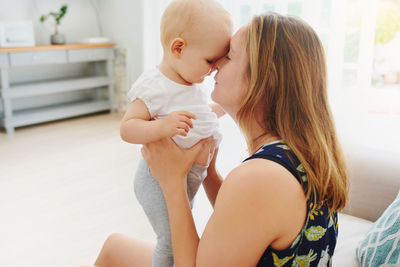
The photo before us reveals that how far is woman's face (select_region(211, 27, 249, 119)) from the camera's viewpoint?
100cm

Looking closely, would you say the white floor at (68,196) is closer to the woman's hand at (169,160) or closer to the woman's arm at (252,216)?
the woman's hand at (169,160)

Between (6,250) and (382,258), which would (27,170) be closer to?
(6,250)

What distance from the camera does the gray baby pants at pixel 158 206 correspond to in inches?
47.7

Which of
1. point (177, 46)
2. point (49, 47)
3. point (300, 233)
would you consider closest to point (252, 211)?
point (300, 233)

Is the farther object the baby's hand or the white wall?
the white wall

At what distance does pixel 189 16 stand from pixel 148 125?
0.33 metres

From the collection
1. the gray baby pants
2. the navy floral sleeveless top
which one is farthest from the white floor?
the navy floral sleeveless top

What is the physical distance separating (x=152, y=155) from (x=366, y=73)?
2394mm

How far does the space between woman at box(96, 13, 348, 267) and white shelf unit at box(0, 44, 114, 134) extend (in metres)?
3.99

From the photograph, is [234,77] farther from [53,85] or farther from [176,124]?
[53,85]

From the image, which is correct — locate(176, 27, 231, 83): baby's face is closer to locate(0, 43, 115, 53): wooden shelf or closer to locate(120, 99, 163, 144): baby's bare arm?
locate(120, 99, 163, 144): baby's bare arm

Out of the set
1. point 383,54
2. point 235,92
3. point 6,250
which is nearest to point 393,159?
point 235,92

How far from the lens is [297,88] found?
919mm

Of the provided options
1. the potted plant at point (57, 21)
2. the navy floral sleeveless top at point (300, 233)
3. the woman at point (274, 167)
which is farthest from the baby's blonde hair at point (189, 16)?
the potted plant at point (57, 21)
